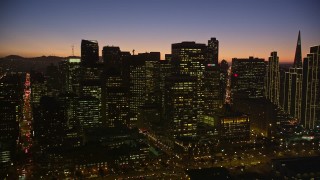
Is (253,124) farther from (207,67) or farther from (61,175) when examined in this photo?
(61,175)

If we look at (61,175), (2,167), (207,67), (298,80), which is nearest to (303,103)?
(298,80)

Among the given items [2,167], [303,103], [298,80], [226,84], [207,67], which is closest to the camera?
[2,167]

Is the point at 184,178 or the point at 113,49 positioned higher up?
the point at 113,49

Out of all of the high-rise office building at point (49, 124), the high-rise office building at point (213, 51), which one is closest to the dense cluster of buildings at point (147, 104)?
the high-rise office building at point (49, 124)

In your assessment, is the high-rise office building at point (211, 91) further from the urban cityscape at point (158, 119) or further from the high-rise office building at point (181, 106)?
the high-rise office building at point (181, 106)

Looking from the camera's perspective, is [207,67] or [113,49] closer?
[207,67]

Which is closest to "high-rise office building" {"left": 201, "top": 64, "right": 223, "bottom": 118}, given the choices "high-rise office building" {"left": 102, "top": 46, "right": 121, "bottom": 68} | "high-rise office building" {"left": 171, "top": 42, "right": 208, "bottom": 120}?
"high-rise office building" {"left": 171, "top": 42, "right": 208, "bottom": 120}

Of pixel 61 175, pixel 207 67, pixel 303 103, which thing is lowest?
pixel 61 175
